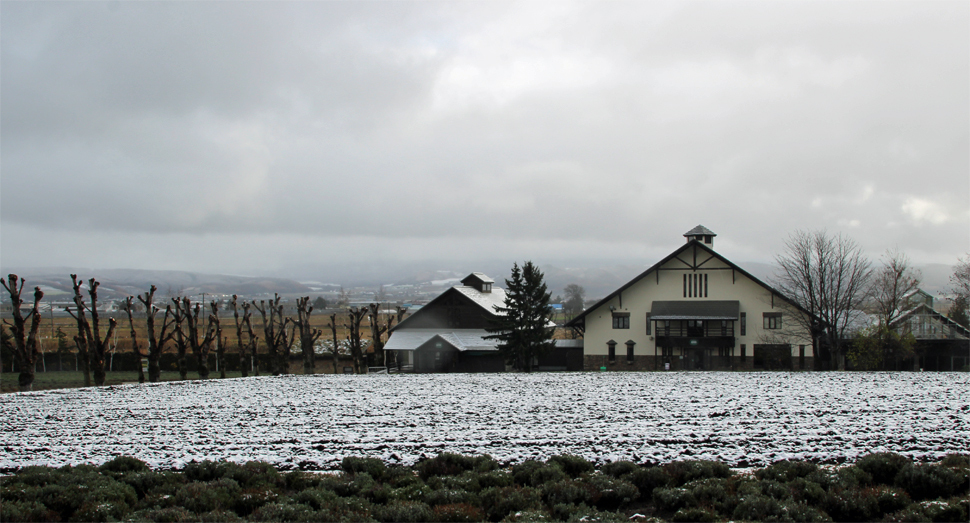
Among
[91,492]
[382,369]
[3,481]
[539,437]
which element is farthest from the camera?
[382,369]

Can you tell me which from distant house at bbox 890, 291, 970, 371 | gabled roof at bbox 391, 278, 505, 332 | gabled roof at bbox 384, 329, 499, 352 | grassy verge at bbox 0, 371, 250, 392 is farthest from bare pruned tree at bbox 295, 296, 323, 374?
distant house at bbox 890, 291, 970, 371

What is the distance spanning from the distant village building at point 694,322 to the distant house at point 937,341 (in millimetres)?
8252

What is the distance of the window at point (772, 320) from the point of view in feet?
153

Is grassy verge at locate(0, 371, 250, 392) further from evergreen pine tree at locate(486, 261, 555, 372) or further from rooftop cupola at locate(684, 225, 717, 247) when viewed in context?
rooftop cupola at locate(684, 225, 717, 247)

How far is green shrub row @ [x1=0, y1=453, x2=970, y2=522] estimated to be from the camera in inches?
348

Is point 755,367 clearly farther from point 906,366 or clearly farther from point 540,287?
point 540,287

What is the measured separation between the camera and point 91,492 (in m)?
9.77

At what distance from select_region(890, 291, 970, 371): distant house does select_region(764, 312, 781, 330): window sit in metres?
7.88

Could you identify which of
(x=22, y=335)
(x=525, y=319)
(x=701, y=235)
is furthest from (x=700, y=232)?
(x=22, y=335)

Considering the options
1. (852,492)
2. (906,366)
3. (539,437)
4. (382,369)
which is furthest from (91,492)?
(906,366)

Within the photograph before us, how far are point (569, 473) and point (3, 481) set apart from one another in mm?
9441

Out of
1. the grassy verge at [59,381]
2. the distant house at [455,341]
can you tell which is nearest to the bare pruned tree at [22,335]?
the grassy verge at [59,381]

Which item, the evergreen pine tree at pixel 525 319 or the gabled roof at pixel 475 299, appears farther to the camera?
the gabled roof at pixel 475 299

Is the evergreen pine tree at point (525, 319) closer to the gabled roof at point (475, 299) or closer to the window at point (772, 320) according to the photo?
the gabled roof at point (475, 299)
